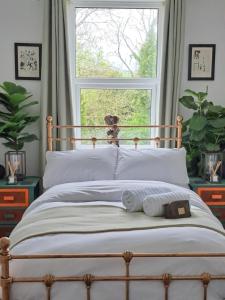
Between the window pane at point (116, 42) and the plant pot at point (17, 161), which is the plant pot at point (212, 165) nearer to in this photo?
the window pane at point (116, 42)

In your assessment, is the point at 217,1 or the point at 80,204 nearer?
the point at 80,204

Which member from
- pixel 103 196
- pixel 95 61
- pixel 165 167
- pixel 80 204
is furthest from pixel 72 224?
pixel 95 61

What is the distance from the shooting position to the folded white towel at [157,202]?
2.18 m

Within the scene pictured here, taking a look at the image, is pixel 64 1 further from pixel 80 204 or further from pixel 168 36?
pixel 80 204

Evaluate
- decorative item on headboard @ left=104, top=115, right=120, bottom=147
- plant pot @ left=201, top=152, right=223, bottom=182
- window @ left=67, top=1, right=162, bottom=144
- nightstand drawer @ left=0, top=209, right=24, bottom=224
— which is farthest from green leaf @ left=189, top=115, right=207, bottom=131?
nightstand drawer @ left=0, top=209, right=24, bottom=224

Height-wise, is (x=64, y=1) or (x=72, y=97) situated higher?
(x=64, y=1)

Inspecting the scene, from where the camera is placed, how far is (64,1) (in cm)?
365

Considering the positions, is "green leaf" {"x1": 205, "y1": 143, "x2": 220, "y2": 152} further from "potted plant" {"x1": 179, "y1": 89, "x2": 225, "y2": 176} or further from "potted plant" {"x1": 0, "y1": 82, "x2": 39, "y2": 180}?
"potted plant" {"x1": 0, "y1": 82, "x2": 39, "y2": 180}

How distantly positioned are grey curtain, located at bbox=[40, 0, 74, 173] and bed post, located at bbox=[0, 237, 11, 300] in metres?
2.16

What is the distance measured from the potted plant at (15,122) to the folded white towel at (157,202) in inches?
66.9

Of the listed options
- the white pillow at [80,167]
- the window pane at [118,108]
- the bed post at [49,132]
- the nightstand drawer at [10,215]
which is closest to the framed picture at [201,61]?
the window pane at [118,108]

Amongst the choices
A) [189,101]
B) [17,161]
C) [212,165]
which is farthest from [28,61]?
[212,165]

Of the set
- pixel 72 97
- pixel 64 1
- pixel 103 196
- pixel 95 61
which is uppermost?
pixel 64 1

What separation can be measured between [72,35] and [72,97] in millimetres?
608
